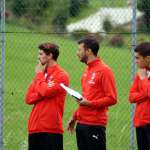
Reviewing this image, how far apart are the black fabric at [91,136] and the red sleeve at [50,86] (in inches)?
18.7

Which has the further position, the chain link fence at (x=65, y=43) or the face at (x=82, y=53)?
the chain link fence at (x=65, y=43)

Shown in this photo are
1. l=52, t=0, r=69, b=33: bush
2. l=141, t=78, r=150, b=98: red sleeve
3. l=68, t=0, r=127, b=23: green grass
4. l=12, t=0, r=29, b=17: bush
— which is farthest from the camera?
l=52, t=0, r=69, b=33: bush

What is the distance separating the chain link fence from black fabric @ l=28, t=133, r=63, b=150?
124 cm

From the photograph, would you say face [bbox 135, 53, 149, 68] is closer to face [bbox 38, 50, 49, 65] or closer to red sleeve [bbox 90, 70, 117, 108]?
red sleeve [bbox 90, 70, 117, 108]

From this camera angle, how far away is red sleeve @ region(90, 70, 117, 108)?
8.05m

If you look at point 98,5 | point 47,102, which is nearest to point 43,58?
point 47,102

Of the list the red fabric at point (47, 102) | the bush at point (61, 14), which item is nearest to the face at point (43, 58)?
the red fabric at point (47, 102)

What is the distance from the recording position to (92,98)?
816 centimetres

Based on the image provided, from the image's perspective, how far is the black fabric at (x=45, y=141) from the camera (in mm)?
8359

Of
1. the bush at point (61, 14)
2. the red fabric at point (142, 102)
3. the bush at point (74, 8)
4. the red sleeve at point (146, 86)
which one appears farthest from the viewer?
the bush at point (61, 14)

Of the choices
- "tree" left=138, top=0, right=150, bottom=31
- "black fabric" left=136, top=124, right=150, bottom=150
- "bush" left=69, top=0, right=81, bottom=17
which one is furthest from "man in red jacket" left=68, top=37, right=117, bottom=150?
"bush" left=69, top=0, right=81, bottom=17

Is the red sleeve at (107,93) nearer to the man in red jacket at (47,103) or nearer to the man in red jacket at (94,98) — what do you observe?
the man in red jacket at (94,98)

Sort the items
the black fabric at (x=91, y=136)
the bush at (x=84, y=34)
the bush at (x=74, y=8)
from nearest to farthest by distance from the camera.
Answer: the black fabric at (x=91, y=136) → the bush at (x=84, y=34) → the bush at (x=74, y=8)

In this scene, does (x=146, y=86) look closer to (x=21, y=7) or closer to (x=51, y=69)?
(x=51, y=69)
